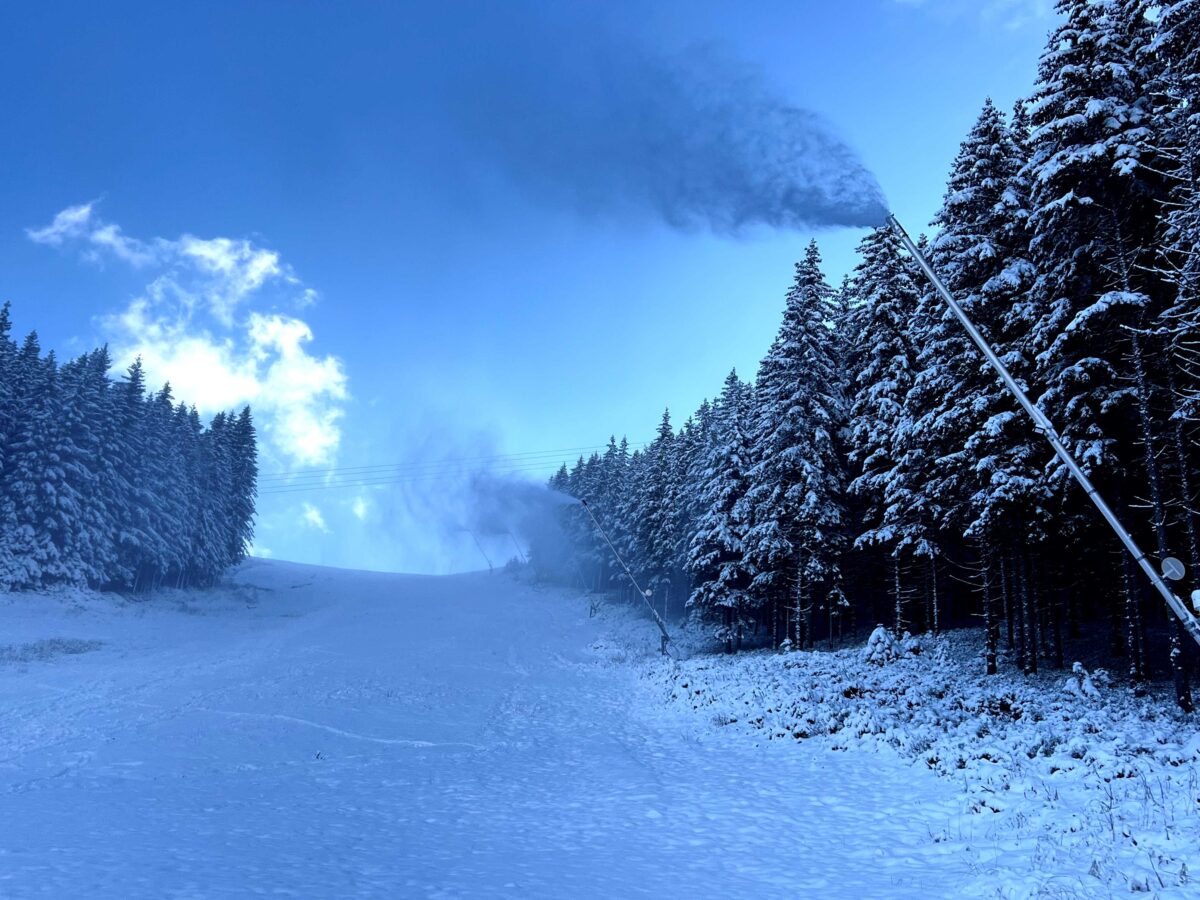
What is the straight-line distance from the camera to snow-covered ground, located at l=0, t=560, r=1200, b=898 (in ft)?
27.7

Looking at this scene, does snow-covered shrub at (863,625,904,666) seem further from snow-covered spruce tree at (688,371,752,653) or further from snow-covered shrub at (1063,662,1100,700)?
snow-covered spruce tree at (688,371,752,653)

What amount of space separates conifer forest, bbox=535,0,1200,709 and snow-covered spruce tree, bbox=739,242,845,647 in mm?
113

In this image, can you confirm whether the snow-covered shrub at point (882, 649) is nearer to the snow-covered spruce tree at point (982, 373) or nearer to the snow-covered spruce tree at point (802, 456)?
the snow-covered spruce tree at point (982, 373)

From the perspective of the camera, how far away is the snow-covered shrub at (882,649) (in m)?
23.9

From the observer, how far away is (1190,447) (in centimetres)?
1695

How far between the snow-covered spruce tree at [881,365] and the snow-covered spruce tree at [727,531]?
8051 mm

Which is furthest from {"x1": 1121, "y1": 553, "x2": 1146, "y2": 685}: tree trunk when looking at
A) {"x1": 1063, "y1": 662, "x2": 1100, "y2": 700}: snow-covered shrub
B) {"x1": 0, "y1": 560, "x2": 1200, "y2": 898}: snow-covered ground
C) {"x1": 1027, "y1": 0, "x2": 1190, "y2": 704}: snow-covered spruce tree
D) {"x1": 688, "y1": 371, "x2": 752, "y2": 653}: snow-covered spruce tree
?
{"x1": 688, "y1": 371, "x2": 752, "y2": 653}: snow-covered spruce tree

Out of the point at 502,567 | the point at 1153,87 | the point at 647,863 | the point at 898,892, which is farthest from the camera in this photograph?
the point at 502,567

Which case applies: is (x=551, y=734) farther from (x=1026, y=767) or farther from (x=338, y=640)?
(x=338, y=640)

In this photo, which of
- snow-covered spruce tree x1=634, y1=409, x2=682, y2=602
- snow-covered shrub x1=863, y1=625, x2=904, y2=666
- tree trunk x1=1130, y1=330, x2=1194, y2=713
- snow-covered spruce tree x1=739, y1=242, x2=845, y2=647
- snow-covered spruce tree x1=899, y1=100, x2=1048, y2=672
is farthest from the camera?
snow-covered spruce tree x1=634, y1=409, x2=682, y2=602

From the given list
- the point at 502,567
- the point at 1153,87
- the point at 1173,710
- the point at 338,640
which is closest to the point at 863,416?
the point at 1153,87

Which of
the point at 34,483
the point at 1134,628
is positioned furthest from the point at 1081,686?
the point at 34,483

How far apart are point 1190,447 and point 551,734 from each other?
18.7m

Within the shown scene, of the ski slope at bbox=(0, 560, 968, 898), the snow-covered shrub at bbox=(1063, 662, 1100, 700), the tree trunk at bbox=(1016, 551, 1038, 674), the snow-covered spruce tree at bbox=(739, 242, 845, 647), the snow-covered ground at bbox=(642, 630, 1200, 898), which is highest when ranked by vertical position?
the snow-covered spruce tree at bbox=(739, 242, 845, 647)
